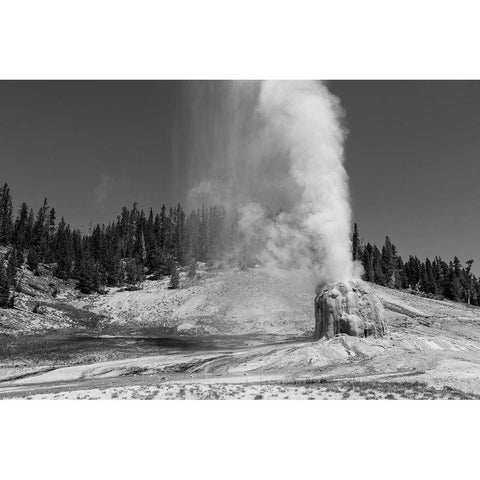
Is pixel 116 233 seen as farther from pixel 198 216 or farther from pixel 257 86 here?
pixel 257 86

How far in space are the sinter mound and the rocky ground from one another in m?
0.92

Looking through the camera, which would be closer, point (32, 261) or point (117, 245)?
point (32, 261)

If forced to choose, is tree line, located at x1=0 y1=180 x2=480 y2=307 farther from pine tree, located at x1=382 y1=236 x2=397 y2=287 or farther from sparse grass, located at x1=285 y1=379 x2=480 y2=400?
sparse grass, located at x1=285 y1=379 x2=480 y2=400

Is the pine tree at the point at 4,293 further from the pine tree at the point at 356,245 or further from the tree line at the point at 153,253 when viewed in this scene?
the pine tree at the point at 356,245

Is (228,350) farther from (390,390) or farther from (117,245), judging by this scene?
(117,245)

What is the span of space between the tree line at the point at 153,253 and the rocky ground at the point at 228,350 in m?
12.4

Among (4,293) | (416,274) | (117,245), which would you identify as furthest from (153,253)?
(416,274)

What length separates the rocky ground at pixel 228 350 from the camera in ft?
54.2

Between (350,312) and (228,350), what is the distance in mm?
8247

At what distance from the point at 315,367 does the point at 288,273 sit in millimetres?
41290

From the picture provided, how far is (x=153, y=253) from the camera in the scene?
290ft

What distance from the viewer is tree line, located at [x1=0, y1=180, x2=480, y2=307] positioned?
74562mm

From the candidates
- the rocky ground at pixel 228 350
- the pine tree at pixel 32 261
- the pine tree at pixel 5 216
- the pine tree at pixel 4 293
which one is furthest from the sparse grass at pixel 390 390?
the pine tree at pixel 5 216

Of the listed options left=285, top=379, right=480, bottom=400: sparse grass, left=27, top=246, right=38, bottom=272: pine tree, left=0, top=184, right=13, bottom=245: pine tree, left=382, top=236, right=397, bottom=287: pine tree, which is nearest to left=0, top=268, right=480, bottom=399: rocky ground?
left=285, top=379, right=480, bottom=400: sparse grass
